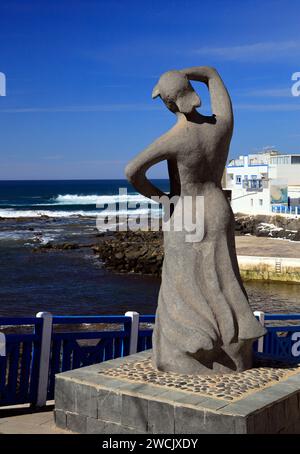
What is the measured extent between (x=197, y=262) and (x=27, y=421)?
2217 millimetres

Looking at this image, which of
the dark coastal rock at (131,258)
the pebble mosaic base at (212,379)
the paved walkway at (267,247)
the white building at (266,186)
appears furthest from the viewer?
the white building at (266,186)

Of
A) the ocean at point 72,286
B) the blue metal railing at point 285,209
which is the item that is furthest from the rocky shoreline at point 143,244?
the blue metal railing at point 285,209

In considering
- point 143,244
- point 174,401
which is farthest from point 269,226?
point 174,401

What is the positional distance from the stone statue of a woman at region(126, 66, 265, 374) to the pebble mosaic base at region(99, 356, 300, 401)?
0.12 m

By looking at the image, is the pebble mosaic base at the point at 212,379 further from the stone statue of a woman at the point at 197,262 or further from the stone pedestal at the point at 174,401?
the stone statue of a woman at the point at 197,262

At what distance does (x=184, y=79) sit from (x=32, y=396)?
3.56 metres

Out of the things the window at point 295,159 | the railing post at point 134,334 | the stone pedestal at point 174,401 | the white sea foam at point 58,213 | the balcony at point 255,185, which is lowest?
the stone pedestal at point 174,401

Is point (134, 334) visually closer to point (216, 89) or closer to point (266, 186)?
point (216, 89)

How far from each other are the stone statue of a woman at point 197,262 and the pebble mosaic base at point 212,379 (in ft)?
0.38

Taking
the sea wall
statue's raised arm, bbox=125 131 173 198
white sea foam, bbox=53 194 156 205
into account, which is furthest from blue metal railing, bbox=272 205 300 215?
white sea foam, bbox=53 194 156 205

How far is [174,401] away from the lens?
4863 millimetres

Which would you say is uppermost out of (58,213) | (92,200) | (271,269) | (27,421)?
(92,200)

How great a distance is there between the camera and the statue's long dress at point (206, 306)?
5.57 meters

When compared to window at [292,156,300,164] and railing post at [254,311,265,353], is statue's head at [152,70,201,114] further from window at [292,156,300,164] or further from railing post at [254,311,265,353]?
window at [292,156,300,164]
